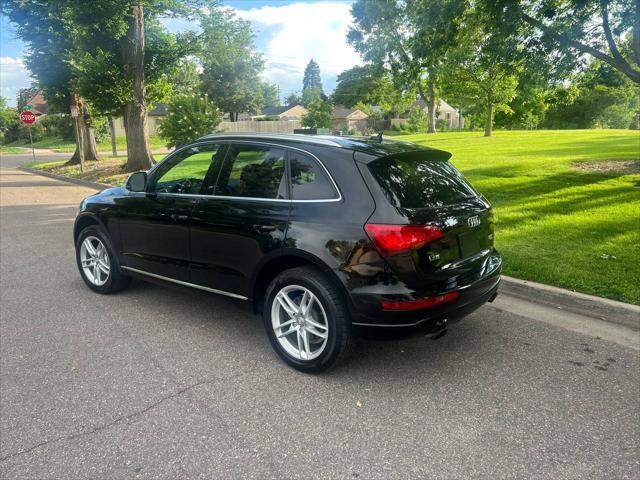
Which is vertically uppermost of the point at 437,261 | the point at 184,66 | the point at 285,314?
the point at 184,66

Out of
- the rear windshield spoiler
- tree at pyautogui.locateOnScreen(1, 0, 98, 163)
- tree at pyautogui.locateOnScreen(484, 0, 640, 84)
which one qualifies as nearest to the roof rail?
the rear windshield spoiler

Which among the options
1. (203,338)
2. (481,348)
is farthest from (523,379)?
(203,338)

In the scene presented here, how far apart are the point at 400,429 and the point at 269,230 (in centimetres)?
162

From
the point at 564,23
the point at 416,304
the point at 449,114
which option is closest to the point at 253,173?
the point at 416,304

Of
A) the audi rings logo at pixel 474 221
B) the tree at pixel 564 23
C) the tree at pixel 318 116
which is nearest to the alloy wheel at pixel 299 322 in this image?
the audi rings logo at pixel 474 221

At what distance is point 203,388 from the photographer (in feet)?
10.7

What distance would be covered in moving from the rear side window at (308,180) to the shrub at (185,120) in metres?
16.4

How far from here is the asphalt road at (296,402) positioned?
8.35 ft

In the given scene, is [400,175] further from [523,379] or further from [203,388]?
[203,388]

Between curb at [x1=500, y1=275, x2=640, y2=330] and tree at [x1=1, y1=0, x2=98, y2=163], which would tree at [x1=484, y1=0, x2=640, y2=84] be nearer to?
curb at [x1=500, y1=275, x2=640, y2=330]

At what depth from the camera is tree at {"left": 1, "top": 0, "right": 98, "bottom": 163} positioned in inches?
655

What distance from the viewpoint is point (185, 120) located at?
62.3 feet

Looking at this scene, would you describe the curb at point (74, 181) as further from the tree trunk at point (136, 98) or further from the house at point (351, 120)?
the house at point (351, 120)

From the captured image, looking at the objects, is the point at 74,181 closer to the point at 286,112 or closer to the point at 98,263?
the point at 98,263
